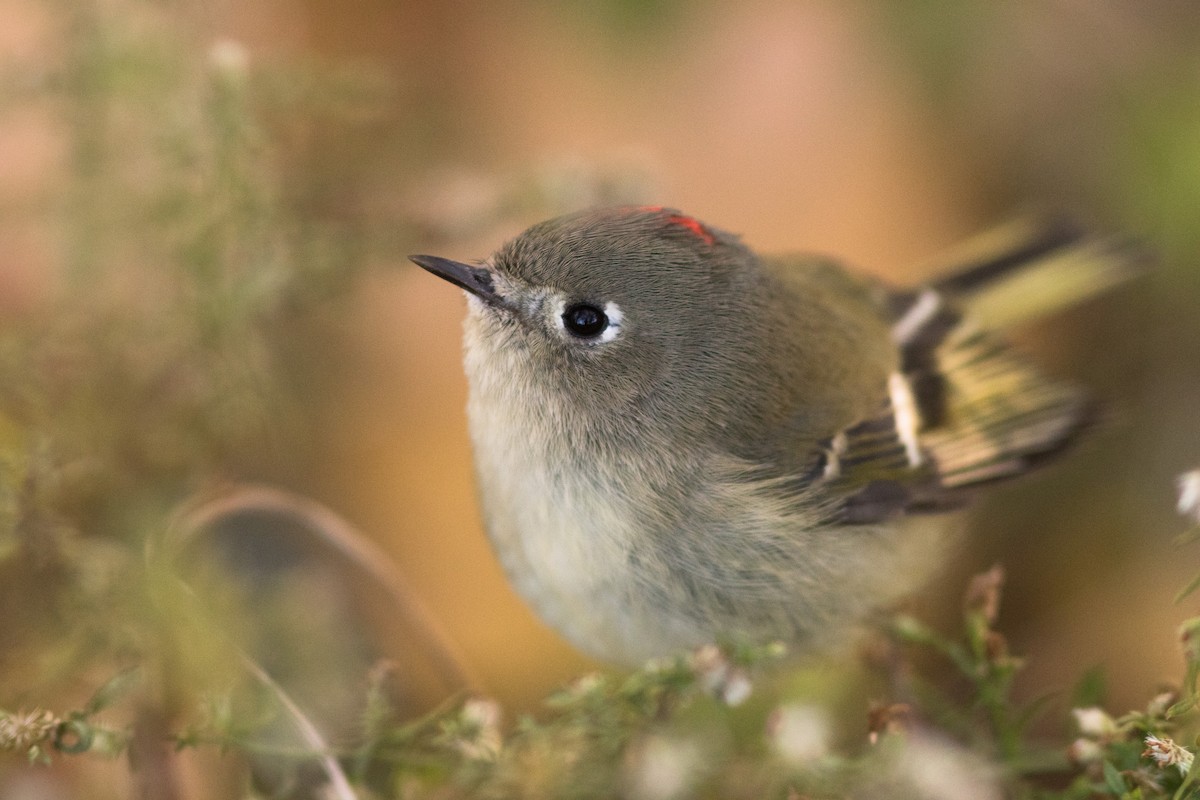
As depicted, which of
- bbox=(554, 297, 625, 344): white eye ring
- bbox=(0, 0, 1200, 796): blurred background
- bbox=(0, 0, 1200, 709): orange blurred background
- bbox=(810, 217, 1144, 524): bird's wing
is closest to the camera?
bbox=(554, 297, 625, 344): white eye ring

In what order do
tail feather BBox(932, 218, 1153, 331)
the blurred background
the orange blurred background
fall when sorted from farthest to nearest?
the orange blurred background, tail feather BBox(932, 218, 1153, 331), the blurred background

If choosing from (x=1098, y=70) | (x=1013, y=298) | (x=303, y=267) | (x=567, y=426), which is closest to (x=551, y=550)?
(x=567, y=426)

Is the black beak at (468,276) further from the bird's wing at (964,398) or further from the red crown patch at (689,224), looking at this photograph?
the bird's wing at (964,398)

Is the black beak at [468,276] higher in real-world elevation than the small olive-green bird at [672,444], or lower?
higher

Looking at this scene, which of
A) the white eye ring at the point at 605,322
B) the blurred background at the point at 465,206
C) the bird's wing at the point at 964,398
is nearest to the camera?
the white eye ring at the point at 605,322

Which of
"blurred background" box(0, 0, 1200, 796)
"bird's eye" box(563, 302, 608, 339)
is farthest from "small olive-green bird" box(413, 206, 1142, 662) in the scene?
"blurred background" box(0, 0, 1200, 796)

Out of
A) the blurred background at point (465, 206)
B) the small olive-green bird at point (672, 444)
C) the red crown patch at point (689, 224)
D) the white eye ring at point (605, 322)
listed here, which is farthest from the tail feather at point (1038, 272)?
the white eye ring at point (605, 322)

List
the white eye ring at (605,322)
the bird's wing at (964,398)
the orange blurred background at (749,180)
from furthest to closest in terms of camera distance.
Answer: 1. the orange blurred background at (749,180)
2. the bird's wing at (964,398)
3. the white eye ring at (605,322)

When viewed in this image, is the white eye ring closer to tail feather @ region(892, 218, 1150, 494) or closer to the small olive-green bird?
the small olive-green bird

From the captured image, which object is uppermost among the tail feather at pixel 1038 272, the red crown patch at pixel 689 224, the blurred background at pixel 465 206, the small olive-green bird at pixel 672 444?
the blurred background at pixel 465 206
